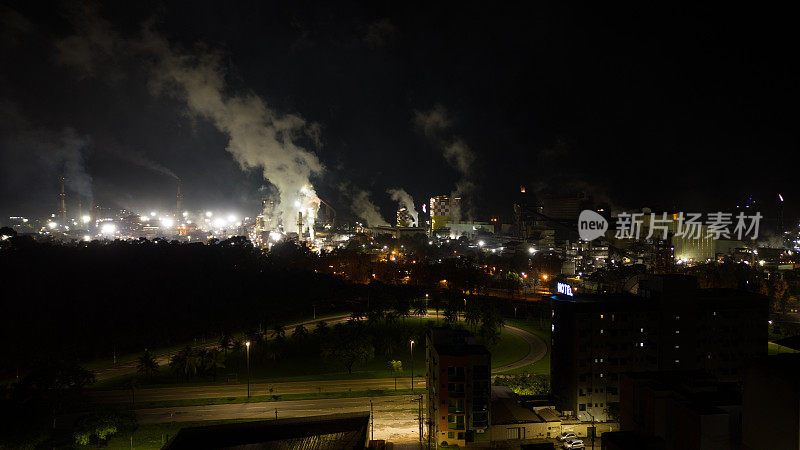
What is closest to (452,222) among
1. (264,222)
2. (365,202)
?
(365,202)

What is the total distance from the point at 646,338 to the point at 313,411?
1400cm

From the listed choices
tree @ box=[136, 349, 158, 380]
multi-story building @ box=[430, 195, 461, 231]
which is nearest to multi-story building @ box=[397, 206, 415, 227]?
multi-story building @ box=[430, 195, 461, 231]

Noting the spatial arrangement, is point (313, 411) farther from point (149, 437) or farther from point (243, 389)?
point (149, 437)

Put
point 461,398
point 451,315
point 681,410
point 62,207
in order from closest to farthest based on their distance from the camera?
point 681,410 < point 461,398 < point 451,315 < point 62,207

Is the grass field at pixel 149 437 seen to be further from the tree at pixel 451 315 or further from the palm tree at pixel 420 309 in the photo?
the palm tree at pixel 420 309

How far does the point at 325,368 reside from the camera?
22.2m

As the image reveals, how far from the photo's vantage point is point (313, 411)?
667 inches

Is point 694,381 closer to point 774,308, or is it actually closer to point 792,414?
point 792,414

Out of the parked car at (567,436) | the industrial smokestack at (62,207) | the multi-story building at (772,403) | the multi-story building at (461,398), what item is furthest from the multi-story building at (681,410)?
the industrial smokestack at (62,207)

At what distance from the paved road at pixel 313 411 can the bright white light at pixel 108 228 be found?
60647 millimetres

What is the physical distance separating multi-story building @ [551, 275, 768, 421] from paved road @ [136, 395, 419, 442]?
6.36 metres

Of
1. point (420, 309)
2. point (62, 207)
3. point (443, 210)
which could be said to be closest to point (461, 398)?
point (420, 309)

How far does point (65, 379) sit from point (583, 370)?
21.2 metres

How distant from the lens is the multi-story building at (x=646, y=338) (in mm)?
17562
